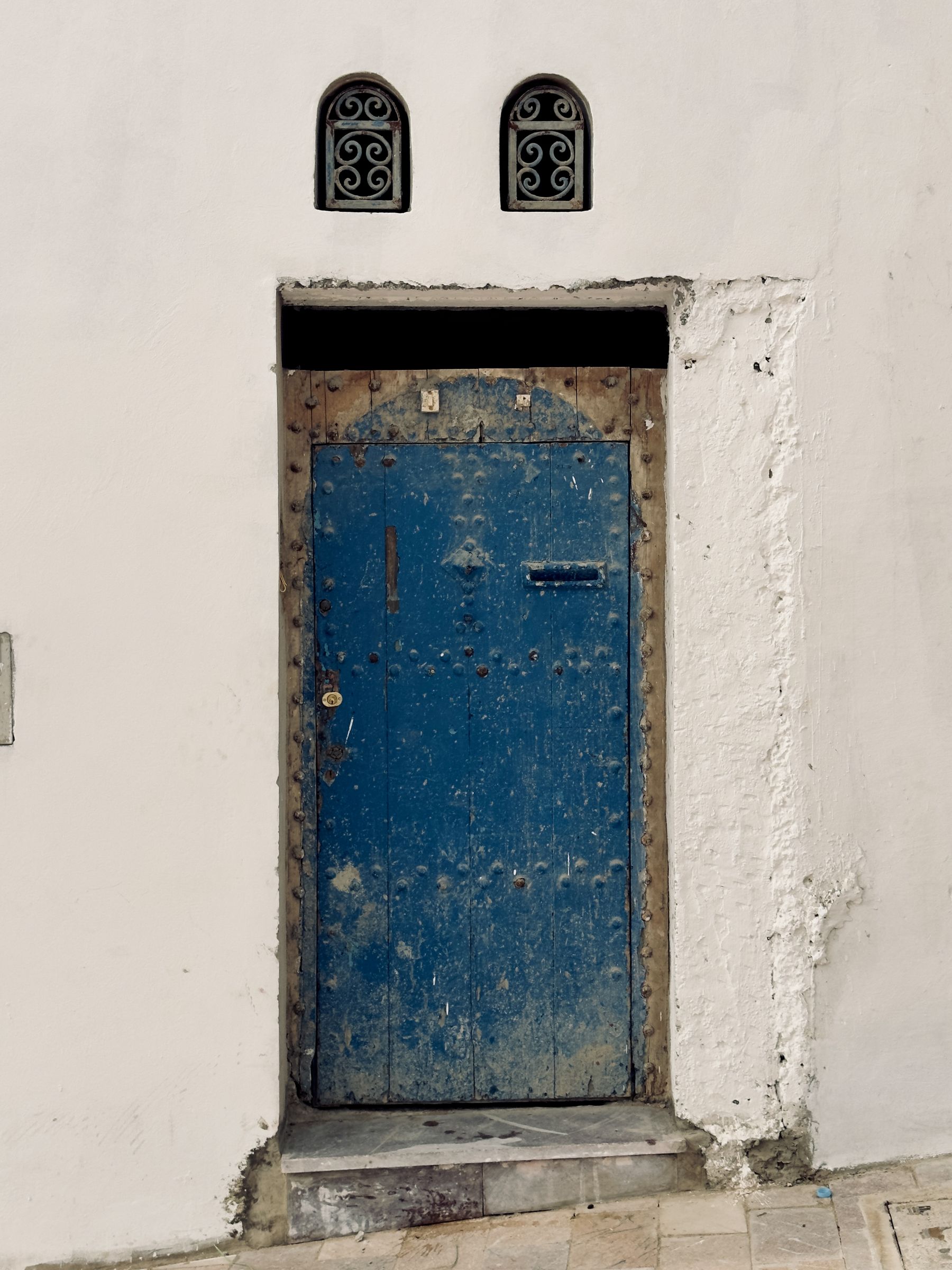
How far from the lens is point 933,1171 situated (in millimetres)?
3027

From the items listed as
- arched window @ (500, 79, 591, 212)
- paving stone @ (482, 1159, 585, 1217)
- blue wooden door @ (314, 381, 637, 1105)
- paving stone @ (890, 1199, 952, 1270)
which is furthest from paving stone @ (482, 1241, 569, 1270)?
arched window @ (500, 79, 591, 212)

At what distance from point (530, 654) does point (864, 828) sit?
100cm

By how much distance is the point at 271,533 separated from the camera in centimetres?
299

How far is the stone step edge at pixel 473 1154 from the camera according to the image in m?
2.97

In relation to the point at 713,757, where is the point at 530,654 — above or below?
above

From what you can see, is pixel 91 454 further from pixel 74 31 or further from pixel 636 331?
pixel 636 331

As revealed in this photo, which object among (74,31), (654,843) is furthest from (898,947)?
(74,31)

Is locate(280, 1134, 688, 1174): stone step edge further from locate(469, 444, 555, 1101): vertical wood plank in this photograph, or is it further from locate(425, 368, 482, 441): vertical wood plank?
locate(425, 368, 482, 441): vertical wood plank

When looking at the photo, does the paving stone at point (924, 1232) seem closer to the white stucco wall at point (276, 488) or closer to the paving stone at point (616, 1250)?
the white stucco wall at point (276, 488)

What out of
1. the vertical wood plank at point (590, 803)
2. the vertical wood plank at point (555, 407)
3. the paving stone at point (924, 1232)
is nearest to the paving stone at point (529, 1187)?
the vertical wood plank at point (590, 803)

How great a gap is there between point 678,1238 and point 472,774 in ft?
4.17

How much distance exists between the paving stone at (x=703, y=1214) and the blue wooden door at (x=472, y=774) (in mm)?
361

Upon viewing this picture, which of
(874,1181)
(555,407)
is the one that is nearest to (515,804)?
(555,407)

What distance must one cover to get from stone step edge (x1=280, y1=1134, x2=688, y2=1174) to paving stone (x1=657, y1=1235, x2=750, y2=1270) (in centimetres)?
23
